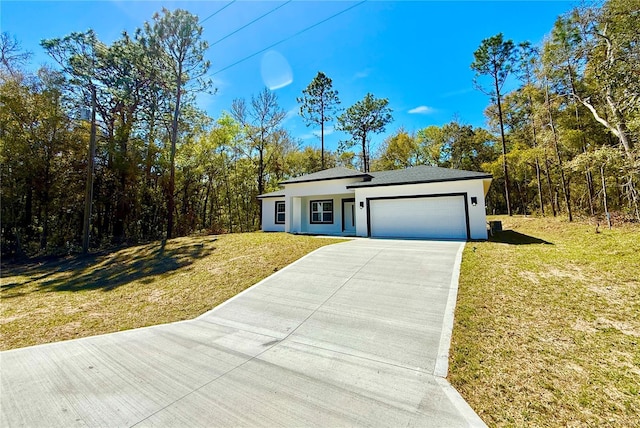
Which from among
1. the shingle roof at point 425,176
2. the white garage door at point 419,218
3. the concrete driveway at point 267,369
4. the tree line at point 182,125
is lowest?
the concrete driveway at point 267,369

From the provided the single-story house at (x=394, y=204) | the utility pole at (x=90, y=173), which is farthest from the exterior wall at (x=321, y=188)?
the utility pole at (x=90, y=173)

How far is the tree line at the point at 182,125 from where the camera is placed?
11992 millimetres

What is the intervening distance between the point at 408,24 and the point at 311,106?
15189 mm

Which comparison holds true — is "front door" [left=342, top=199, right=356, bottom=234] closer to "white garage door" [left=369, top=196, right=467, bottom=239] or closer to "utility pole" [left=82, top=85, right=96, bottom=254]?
"white garage door" [left=369, top=196, right=467, bottom=239]

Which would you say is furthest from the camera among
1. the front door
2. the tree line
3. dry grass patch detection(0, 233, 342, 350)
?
the front door

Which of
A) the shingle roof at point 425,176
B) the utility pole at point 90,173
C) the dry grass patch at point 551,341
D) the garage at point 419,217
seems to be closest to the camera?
the dry grass patch at point 551,341

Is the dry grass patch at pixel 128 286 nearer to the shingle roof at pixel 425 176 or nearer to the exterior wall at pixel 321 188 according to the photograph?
the exterior wall at pixel 321 188

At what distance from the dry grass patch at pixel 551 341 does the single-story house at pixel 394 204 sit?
14.7 feet

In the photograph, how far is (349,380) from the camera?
114 inches

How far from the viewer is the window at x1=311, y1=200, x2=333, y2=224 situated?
1548 centimetres

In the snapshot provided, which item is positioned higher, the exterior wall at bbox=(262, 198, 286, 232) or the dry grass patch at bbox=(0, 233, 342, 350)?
the exterior wall at bbox=(262, 198, 286, 232)

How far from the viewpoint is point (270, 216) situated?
16.8 meters

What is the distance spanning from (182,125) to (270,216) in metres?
9.31

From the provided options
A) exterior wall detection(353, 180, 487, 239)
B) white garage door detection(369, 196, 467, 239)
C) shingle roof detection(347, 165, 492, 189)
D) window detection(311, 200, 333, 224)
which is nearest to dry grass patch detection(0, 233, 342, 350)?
exterior wall detection(353, 180, 487, 239)
